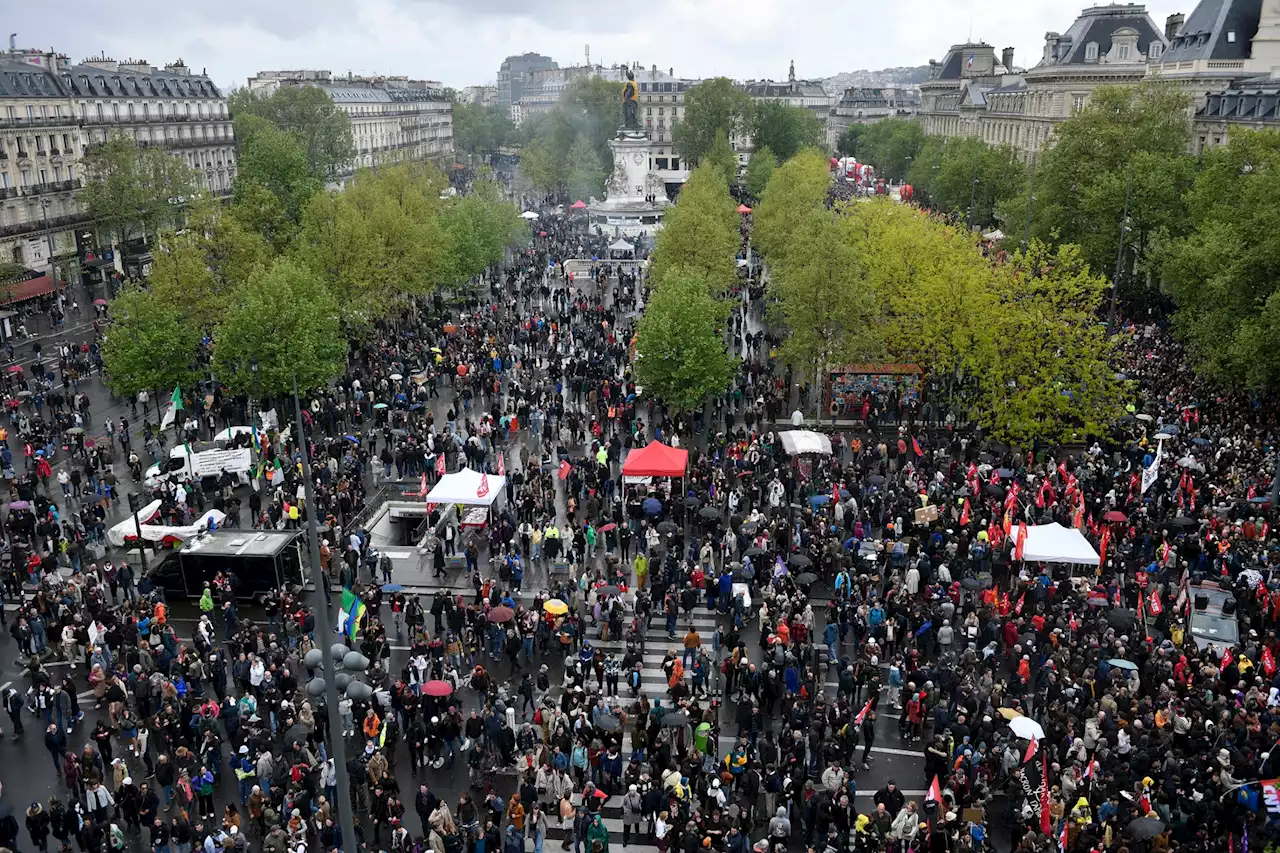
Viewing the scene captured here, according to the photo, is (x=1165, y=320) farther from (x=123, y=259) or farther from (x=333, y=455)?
(x=123, y=259)

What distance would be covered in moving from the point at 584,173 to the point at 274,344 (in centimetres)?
7223

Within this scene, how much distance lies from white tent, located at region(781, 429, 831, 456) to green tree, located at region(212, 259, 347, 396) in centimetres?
1741

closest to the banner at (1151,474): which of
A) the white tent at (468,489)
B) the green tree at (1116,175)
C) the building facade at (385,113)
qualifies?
the white tent at (468,489)

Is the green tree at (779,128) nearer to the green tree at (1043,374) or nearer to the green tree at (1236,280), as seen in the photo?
Answer: the green tree at (1236,280)

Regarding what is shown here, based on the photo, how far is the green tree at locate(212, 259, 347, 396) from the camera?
1499 inches

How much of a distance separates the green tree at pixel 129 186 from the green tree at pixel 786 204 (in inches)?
1497

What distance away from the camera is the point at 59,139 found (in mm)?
65812

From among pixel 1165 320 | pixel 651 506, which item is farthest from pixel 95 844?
pixel 1165 320

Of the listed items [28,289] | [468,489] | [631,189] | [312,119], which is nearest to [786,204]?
[631,189]

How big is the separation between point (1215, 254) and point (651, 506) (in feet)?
80.6

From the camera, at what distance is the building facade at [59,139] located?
61781mm

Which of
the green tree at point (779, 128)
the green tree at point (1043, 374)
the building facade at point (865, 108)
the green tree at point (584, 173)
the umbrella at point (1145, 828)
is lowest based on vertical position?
the umbrella at point (1145, 828)

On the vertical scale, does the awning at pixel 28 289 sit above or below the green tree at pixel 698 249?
below

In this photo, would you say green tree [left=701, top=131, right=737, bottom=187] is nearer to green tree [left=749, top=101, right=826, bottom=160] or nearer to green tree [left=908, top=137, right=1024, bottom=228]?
green tree [left=749, top=101, right=826, bottom=160]
